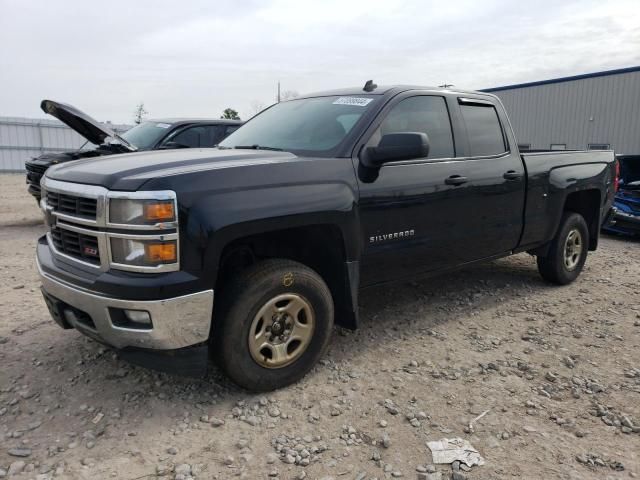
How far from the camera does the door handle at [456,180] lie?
3969mm

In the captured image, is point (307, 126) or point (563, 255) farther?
point (563, 255)

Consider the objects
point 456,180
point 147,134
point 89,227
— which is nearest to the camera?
point 89,227

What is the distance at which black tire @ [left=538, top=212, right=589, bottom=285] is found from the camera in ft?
17.5

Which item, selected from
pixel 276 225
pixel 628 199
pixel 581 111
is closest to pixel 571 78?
pixel 581 111

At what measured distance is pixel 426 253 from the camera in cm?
391

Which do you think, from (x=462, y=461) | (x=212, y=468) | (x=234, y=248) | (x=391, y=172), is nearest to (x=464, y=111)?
(x=391, y=172)

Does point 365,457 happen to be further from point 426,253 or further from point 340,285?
point 426,253

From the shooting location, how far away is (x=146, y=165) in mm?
2850

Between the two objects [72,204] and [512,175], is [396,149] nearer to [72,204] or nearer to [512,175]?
[512,175]

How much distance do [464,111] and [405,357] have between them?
2135mm

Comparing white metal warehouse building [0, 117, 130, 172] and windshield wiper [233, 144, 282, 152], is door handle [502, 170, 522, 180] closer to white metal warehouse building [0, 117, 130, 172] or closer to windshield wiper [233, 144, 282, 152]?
windshield wiper [233, 144, 282, 152]

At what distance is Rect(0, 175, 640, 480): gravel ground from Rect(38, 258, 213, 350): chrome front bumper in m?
0.49

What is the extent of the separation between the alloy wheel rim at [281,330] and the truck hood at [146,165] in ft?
2.77

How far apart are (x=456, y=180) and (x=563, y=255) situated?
6.97 feet
